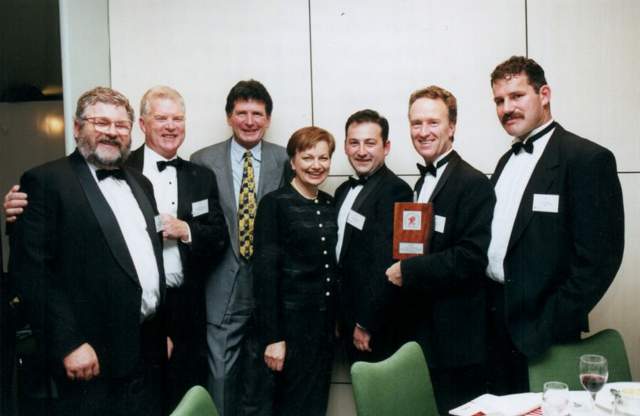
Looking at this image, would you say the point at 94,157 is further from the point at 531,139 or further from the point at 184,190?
the point at 531,139

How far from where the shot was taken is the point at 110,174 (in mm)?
2742

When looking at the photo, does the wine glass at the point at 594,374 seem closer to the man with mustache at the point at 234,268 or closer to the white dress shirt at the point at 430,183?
the white dress shirt at the point at 430,183

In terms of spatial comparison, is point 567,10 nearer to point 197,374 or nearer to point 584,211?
point 584,211

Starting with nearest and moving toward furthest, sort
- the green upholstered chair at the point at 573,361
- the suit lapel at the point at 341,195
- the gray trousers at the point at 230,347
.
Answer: the green upholstered chair at the point at 573,361 < the suit lapel at the point at 341,195 < the gray trousers at the point at 230,347

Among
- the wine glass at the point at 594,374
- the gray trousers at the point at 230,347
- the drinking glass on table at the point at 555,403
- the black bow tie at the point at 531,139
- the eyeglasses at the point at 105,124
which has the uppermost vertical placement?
the eyeglasses at the point at 105,124

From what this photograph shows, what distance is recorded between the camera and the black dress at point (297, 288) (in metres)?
3.03

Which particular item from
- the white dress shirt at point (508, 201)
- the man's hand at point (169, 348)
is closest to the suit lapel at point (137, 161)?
the man's hand at point (169, 348)

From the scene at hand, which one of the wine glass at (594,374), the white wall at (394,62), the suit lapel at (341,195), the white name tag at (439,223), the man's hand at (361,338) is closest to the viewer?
the wine glass at (594,374)

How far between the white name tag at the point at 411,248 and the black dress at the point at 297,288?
0.36 m

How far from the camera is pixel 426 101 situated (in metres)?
3.04

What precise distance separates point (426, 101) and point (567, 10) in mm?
1403

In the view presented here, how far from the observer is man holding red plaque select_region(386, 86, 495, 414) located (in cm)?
281

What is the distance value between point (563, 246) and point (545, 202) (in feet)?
0.72

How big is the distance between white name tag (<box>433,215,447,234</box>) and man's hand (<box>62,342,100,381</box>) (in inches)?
67.8
